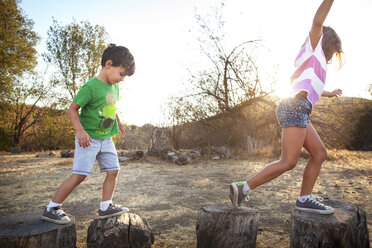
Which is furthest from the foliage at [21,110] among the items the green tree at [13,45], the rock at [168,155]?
the rock at [168,155]

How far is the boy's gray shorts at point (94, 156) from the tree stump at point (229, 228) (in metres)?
1.01

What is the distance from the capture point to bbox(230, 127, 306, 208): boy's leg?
219 centimetres

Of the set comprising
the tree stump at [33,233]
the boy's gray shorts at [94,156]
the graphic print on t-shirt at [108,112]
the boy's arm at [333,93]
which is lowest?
the tree stump at [33,233]

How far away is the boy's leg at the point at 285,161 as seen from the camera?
86.4 inches

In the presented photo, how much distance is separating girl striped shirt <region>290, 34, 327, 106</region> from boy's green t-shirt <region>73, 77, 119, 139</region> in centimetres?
170

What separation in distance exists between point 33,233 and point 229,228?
1510mm

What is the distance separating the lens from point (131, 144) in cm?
1683

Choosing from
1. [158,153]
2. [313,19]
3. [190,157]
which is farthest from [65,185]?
[158,153]

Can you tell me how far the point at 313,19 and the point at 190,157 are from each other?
7.75 m

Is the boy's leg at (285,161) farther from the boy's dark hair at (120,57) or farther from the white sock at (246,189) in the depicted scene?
the boy's dark hair at (120,57)

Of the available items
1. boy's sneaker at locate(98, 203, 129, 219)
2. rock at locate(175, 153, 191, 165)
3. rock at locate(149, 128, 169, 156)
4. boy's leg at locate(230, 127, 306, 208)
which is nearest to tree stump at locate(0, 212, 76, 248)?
boy's sneaker at locate(98, 203, 129, 219)

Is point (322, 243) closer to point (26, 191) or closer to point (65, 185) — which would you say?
point (65, 185)

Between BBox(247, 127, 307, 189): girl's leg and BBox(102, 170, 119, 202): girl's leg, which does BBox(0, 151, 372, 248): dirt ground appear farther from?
BBox(247, 127, 307, 189): girl's leg

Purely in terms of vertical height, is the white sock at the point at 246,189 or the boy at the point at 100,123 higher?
the boy at the point at 100,123
